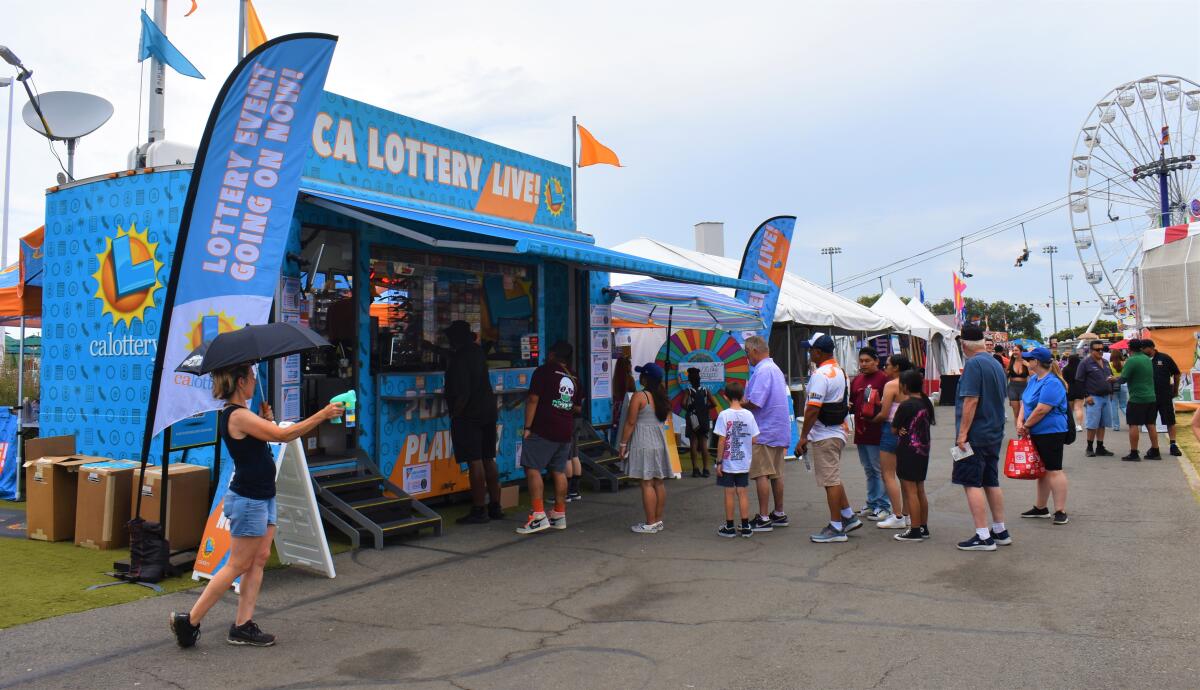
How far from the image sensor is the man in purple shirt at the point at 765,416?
24.8ft

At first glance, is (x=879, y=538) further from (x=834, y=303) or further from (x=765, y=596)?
(x=834, y=303)

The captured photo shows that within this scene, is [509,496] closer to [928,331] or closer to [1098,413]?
[1098,413]

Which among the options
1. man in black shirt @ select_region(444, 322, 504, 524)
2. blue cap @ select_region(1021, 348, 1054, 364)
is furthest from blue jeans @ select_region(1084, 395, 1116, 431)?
man in black shirt @ select_region(444, 322, 504, 524)

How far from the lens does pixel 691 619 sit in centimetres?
512

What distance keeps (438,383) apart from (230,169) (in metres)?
3.56

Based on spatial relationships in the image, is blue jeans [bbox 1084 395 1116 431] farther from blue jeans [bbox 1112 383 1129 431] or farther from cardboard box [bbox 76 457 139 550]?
cardboard box [bbox 76 457 139 550]

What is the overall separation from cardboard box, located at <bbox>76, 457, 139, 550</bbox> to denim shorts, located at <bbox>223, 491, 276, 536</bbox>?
296 cm

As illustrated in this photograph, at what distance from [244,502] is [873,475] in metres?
5.82

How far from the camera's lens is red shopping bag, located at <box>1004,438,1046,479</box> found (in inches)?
307

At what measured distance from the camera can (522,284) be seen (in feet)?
34.4

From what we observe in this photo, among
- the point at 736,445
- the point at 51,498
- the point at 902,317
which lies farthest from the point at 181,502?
the point at 902,317

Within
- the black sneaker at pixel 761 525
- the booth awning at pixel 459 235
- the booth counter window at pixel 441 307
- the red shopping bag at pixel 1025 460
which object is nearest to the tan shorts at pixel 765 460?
the black sneaker at pixel 761 525

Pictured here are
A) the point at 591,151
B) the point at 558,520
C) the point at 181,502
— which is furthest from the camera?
the point at 591,151

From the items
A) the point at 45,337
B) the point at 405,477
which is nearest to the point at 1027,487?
the point at 405,477
